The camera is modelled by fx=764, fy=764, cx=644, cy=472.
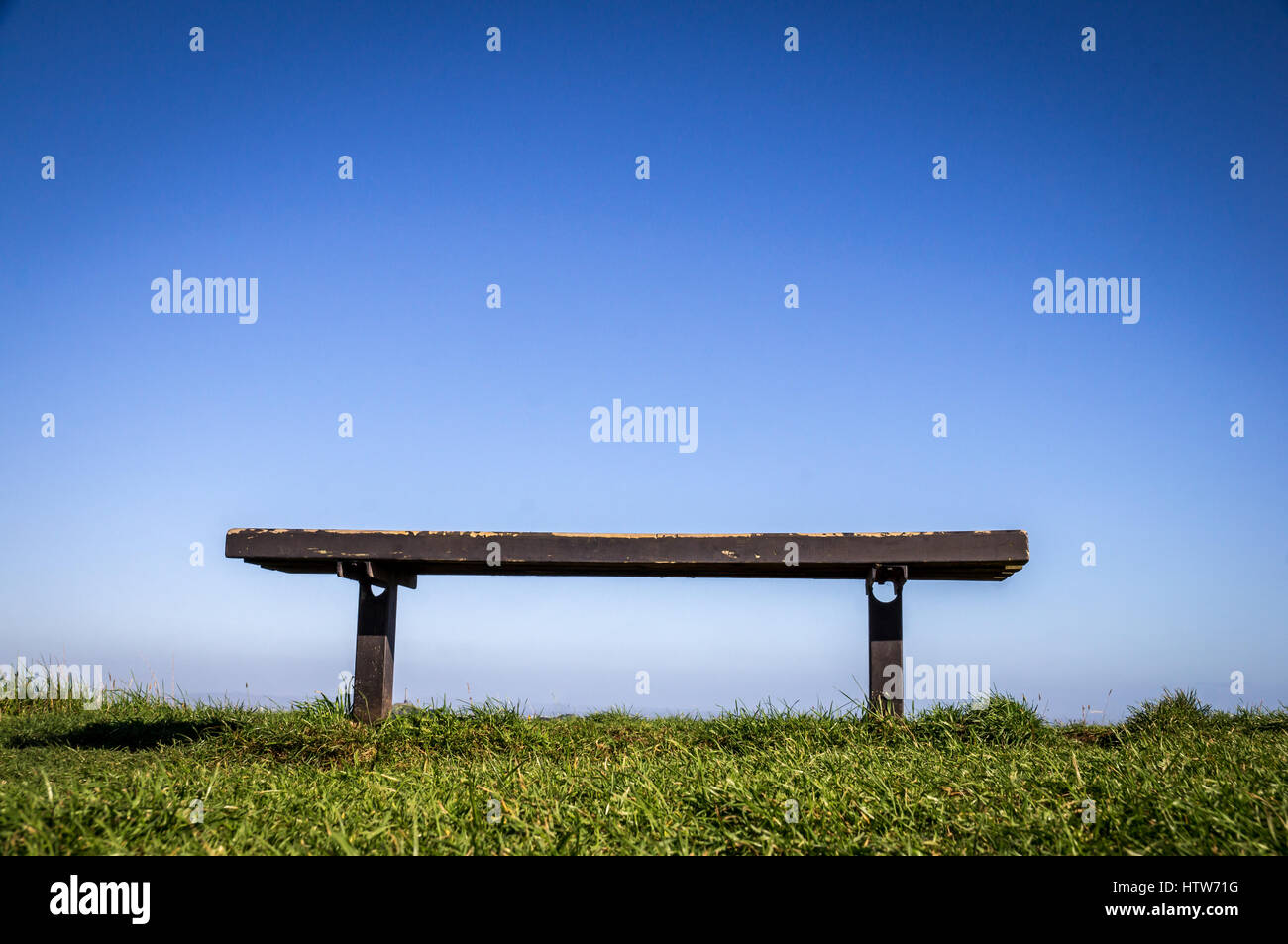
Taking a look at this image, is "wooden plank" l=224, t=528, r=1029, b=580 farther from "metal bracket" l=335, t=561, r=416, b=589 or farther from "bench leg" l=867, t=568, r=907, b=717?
"bench leg" l=867, t=568, r=907, b=717

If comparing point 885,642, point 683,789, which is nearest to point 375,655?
point 683,789

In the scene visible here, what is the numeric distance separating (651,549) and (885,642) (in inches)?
107

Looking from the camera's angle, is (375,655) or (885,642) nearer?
(885,642)

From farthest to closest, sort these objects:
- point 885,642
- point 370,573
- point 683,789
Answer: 1. point 370,573
2. point 885,642
3. point 683,789

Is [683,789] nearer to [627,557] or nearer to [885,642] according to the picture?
[627,557]

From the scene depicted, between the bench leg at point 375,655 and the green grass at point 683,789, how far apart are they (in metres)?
0.48

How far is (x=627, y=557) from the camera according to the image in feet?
26.1

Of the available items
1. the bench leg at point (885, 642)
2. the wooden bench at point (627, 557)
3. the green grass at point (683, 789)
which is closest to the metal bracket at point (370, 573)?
the wooden bench at point (627, 557)

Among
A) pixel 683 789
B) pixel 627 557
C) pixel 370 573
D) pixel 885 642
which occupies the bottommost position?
pixel 683 789

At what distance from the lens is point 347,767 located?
6391 millimetres

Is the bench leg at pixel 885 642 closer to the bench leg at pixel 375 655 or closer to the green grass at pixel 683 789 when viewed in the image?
the green grass at pixel 683 789
